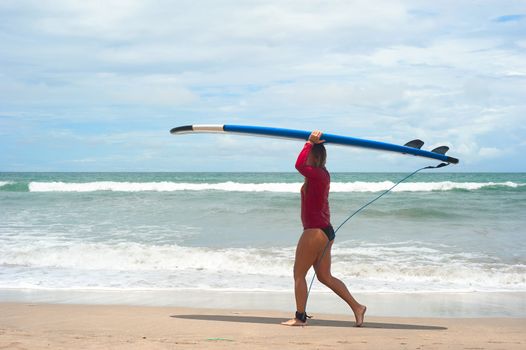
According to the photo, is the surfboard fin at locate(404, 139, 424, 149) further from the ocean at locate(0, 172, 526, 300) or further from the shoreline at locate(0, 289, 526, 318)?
the ocean at locate(0, 172, 526, 300)

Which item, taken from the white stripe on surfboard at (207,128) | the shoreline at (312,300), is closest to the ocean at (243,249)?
the shoreline at (312,300)

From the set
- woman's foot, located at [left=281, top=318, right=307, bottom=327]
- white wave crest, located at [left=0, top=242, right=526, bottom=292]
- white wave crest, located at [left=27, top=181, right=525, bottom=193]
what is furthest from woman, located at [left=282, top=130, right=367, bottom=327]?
white wave crest, located at [left=27, top=181, right=525, bottom=193]

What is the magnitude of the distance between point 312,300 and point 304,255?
5.55 feet

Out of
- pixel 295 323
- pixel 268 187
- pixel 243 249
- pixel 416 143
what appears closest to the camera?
pixel 295 323

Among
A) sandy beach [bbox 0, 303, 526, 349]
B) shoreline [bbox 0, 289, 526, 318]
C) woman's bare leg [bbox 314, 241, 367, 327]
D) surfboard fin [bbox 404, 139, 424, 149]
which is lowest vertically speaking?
shoreline [bbox 0, 289, 526, 318]

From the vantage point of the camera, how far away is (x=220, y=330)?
4926 millimetres

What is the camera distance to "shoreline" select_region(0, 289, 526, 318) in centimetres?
605

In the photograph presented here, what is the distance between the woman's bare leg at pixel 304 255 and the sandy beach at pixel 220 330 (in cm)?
24

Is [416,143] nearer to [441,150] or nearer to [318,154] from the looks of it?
[441,150]

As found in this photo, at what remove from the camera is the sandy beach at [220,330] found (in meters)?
4.31

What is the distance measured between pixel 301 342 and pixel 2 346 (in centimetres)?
221

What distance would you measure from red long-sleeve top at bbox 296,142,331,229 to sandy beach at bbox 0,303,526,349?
38.5 inches

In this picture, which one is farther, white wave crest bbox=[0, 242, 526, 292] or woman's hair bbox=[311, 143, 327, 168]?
white wave crest bbox=[0, 242, 526, 292]

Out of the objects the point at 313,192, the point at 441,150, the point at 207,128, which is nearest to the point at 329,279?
the point at 313,192
